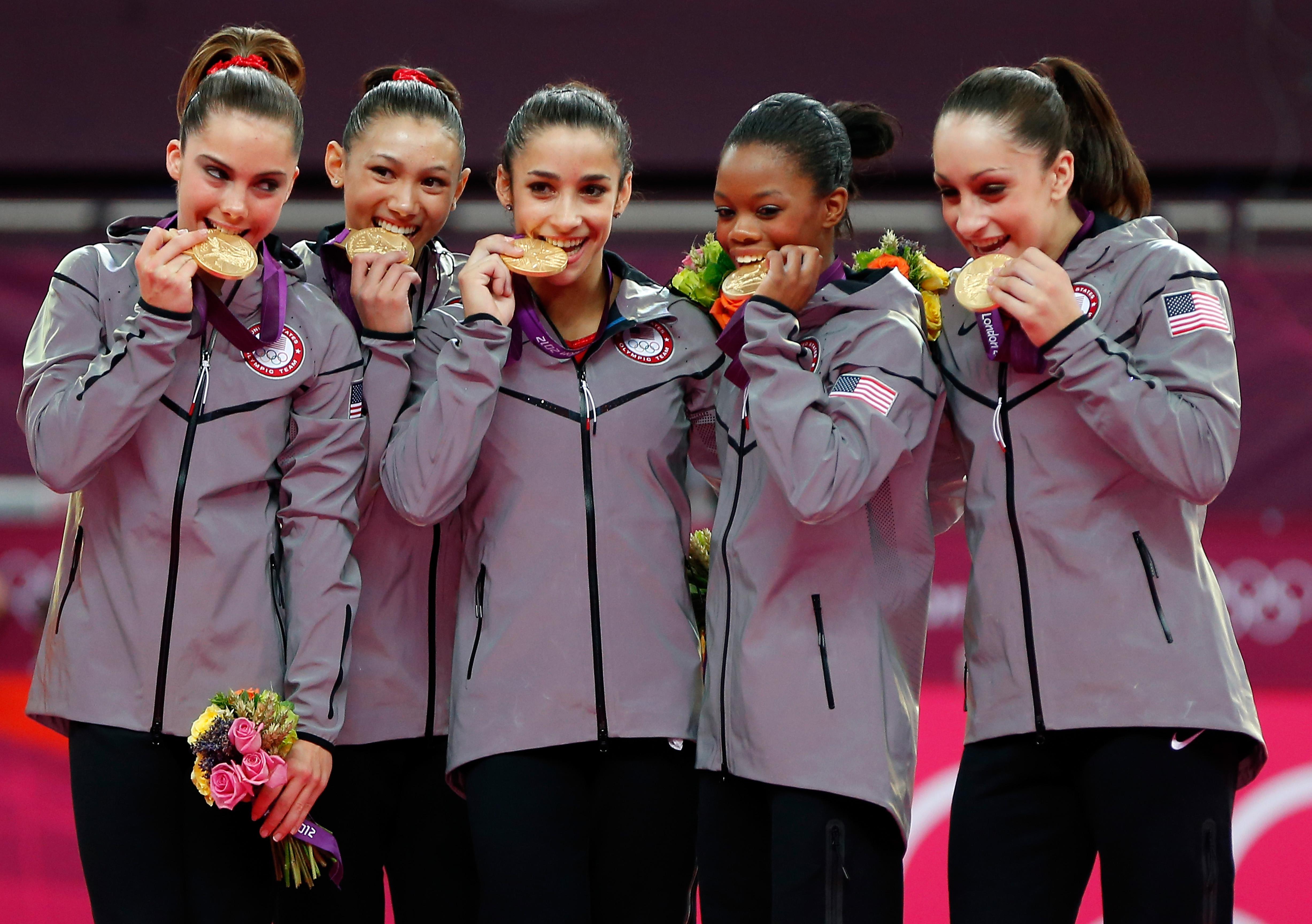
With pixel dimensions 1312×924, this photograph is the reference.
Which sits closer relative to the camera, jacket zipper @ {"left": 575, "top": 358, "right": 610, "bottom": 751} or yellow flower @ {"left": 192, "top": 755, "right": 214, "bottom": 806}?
yellow flower @ {"left": 192, "top": 755, "right": 214, "bottom": 806}

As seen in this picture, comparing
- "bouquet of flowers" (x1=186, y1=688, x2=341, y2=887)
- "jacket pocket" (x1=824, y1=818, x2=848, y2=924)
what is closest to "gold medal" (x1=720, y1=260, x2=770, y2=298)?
"jacket pocket" (x1=824, y1=818, x2=848, y2=924)

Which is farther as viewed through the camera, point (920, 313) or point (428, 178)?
point (428, 178)

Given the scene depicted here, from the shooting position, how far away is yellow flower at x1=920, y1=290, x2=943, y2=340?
2916 millimetres

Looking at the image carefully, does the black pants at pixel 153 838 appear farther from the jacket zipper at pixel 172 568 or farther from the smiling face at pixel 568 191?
the smiling face at pixel 568 191

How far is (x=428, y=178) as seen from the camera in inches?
126

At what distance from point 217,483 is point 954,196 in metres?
1.46

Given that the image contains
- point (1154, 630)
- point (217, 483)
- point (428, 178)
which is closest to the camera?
point (1154, 630)

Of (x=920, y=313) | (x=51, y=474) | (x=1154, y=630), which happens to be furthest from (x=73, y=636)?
(x=1154, y=630)

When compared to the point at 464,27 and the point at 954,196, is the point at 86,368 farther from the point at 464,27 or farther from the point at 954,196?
the point at 464,27

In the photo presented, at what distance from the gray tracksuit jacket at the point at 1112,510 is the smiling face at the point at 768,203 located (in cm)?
46

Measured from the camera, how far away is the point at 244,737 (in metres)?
2.53

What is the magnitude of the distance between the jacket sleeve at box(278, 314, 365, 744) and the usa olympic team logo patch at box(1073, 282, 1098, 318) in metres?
1.39

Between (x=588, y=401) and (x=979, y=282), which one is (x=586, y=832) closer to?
(x=588, y=401)

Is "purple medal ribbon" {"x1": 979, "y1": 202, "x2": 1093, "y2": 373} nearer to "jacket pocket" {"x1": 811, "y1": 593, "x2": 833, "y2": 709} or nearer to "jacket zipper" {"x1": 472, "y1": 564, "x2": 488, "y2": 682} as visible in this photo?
"jacket pocket" {"x1": 811, "y1": 593, "x2": 833, "y2": 709}
